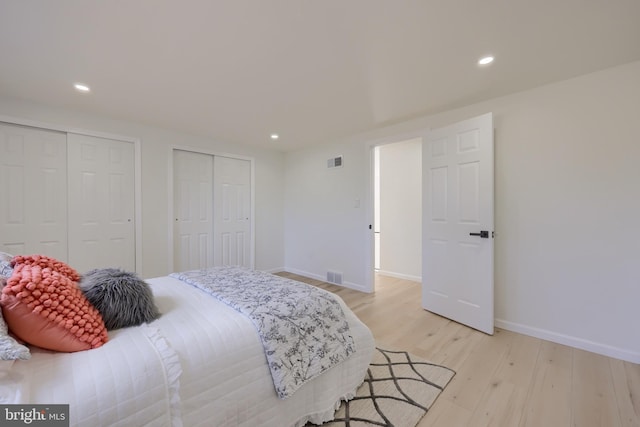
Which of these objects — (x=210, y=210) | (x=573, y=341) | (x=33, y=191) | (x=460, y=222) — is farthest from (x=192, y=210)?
(x=573, y=341)

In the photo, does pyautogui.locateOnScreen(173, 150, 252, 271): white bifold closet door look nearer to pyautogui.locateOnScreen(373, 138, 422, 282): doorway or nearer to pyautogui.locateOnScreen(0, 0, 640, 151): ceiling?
pyautogui.locateOnScreen(0, 0, 640, 151): ceiling

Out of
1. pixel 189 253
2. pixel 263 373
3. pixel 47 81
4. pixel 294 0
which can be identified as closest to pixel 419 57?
pixel 294 0

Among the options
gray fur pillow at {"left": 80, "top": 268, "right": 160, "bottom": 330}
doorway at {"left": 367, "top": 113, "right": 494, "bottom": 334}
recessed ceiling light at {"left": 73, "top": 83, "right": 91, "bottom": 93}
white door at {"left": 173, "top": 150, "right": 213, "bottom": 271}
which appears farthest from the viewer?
white door at {"left": 173, "top": 150, "right": 213, "bottom": 271}

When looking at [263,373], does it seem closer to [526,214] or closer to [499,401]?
[499,401]

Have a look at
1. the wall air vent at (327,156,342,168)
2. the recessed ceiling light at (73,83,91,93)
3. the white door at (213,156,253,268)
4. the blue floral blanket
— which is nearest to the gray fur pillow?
the blue floral blanket

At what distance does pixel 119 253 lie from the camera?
311 centimetres

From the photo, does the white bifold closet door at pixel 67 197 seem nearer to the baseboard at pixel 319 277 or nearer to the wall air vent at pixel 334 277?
the baseboard at pixel 319 277

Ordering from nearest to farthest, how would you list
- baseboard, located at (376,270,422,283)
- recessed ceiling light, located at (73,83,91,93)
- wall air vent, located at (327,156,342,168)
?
recessed ceiling light, located at (73,83,91,93), wall air vent, located at (327,156,342,168), baseboard, located at (376,270,422,283)

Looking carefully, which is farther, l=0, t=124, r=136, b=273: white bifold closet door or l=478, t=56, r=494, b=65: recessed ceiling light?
l=0, t=124, r=136, b=273: white bifold closet door

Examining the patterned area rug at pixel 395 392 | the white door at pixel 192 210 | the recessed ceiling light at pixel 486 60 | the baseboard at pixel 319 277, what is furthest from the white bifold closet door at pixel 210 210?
the recessed ceiling light at pixel 486 60

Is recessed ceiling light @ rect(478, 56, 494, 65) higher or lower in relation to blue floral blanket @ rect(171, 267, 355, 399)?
higher

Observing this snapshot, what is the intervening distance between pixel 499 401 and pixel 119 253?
3.94m

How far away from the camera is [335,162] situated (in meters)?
3.97

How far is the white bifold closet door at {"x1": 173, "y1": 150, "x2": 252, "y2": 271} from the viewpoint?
3627 millimetres
